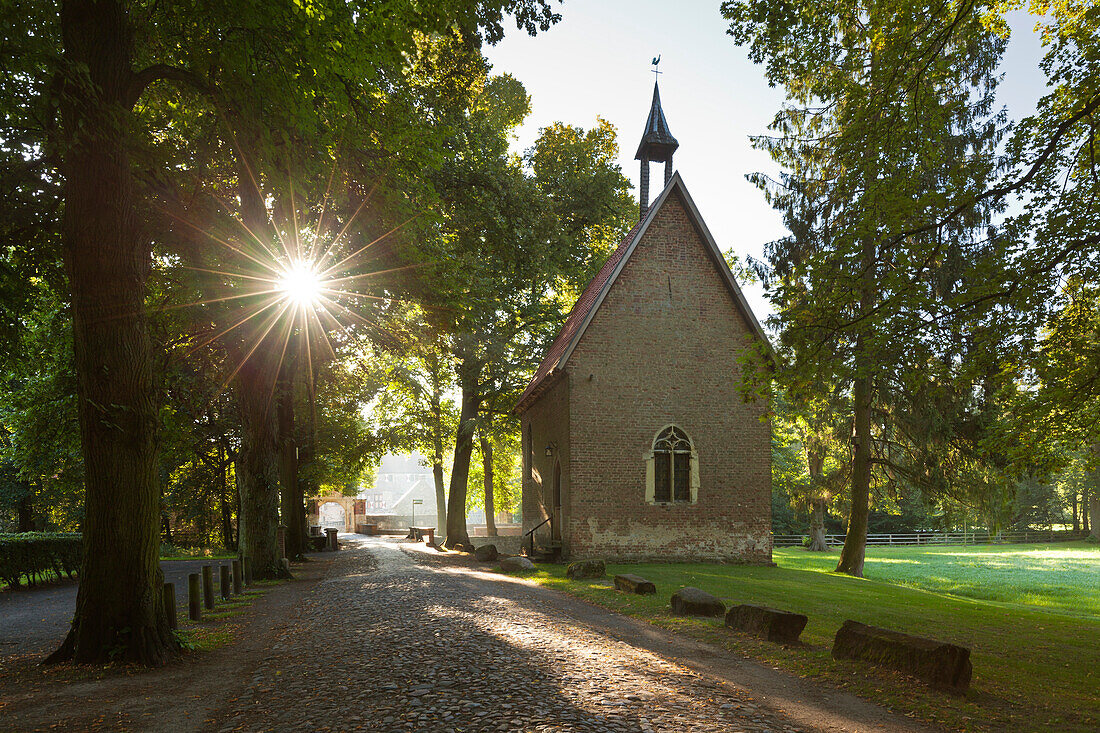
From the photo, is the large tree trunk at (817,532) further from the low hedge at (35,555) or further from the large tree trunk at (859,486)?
the low hedge at (35,555)

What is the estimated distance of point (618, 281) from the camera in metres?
20.3

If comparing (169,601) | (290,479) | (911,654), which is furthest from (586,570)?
(290,479)

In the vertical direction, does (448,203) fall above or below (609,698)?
above

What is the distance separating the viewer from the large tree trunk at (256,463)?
16078 millimetres

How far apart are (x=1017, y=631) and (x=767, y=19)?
10.4m

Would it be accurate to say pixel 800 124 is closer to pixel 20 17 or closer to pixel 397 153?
pixel 397 153

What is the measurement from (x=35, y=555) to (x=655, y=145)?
2264 cm

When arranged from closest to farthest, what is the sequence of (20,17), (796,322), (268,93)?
1. (20,17)
2. (268,93)
3. (796,322)

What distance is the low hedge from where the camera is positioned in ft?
54.5

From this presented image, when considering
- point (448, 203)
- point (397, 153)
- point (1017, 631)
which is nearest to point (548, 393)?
point (448, 203)

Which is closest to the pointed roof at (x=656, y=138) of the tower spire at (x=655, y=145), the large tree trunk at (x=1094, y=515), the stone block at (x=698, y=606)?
the tower spire at (x=655, y=145)

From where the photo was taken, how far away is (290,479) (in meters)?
24.0

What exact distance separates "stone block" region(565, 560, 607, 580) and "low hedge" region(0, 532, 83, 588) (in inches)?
518

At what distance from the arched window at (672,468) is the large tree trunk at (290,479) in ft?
39.9
